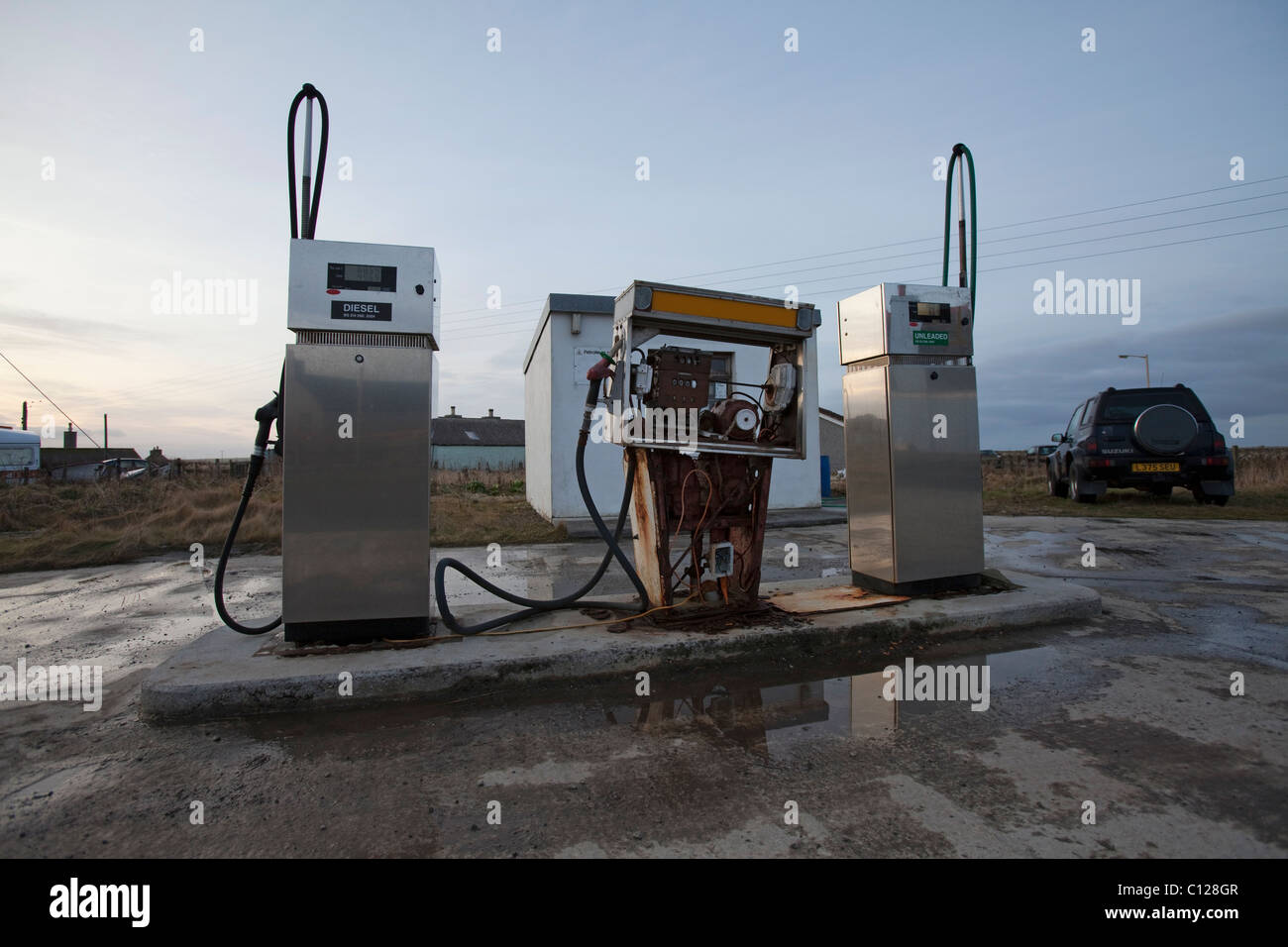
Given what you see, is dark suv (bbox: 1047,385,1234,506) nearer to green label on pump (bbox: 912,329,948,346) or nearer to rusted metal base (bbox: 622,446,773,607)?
green label on pump (bbox: 912,329,948,346)

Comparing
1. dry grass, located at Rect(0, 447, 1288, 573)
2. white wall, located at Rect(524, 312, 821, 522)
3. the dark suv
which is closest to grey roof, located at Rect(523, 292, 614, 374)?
white wall, located at Rect(524, 312, 821, 522)

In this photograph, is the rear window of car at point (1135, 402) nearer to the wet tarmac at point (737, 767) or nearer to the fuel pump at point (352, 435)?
the wet tarmac at point (737, 767)

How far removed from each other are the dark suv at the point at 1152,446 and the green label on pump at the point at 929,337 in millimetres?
9039

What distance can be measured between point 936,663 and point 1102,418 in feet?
34.9

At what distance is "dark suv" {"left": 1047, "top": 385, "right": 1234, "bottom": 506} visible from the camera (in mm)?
11328

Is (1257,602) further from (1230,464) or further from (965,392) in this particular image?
(1230,464)

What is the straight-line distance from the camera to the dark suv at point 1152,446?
11.3 metres

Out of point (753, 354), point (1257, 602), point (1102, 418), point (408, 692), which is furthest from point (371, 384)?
point (1102, 418)

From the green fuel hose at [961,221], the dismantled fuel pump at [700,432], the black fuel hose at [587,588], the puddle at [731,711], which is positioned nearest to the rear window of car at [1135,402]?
the green fuel hose at [961,221]
